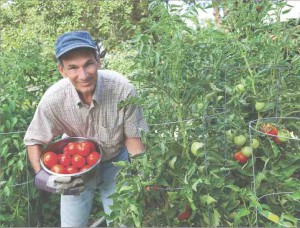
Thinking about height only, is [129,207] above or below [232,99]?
below

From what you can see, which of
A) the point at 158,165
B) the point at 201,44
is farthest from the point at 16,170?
the point at 201,44

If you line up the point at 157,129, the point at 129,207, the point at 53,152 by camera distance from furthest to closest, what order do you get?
the point at 53,152
the point at 157,129
the point at 129,207

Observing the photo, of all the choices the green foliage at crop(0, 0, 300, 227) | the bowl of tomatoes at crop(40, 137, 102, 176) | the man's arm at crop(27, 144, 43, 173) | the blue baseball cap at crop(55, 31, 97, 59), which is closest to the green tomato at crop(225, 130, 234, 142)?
the green foliage at crop(0, 0, 300, 227)

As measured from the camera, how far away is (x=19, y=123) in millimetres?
2021

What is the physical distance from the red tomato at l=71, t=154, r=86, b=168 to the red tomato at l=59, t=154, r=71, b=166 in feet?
0.07

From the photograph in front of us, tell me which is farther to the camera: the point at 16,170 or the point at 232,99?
the point at 16,170

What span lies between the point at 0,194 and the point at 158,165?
90 cm

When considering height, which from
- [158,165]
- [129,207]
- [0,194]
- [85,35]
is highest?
[85,35]

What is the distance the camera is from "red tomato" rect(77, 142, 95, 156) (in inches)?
64.4

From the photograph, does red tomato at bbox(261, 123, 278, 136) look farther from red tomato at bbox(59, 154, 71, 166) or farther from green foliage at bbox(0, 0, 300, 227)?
red tomato at bbox(59, 154, 71, 166)

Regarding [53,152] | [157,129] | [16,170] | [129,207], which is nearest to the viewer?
[129,207]

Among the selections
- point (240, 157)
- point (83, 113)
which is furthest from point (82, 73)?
point (240, 157)

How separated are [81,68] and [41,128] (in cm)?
31

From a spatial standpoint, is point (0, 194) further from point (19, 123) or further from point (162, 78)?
point (162, 78)
